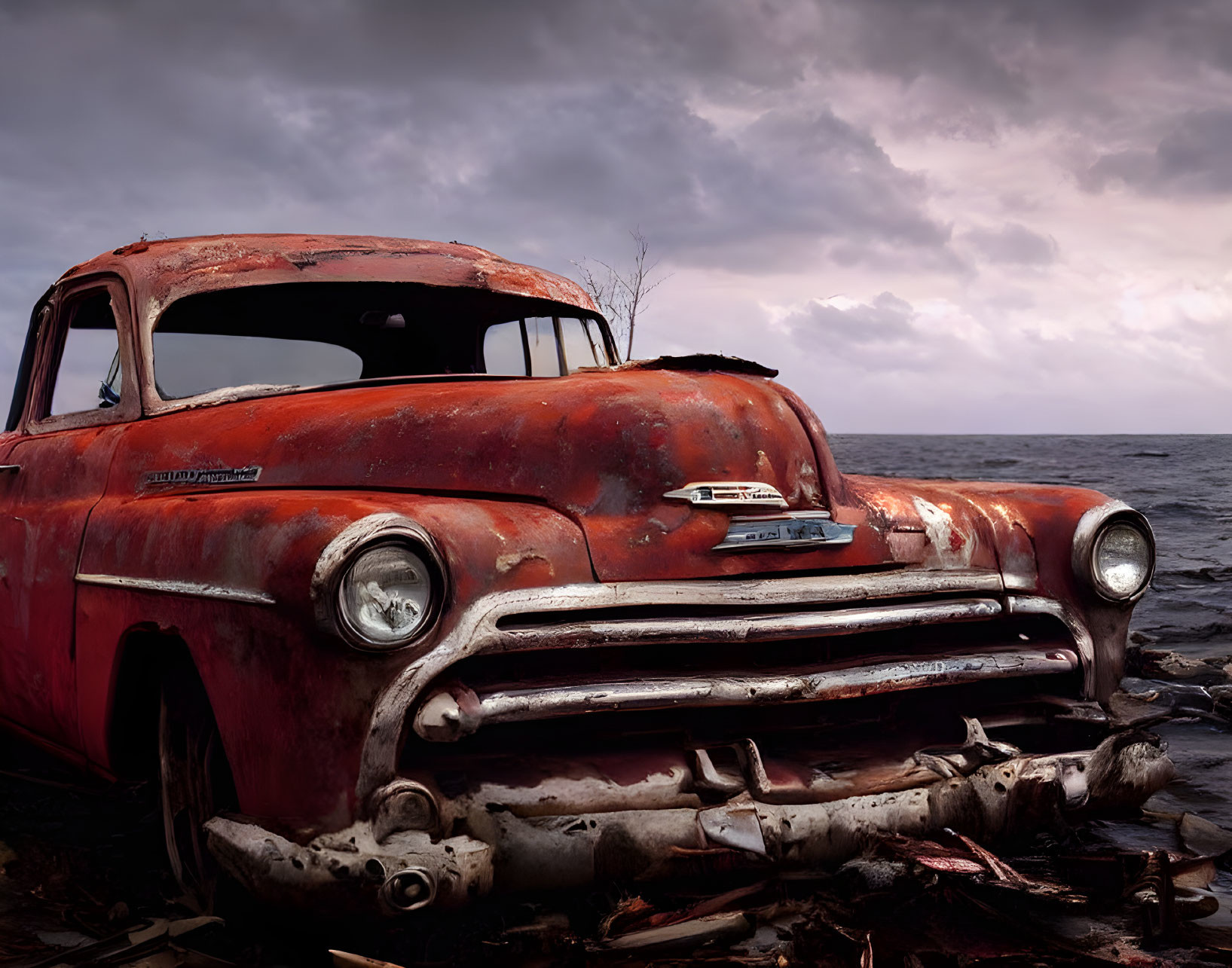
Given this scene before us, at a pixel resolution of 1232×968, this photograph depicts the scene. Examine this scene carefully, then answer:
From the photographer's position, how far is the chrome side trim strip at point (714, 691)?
236 cm

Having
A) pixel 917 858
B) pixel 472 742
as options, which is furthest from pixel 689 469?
pixel 917 858

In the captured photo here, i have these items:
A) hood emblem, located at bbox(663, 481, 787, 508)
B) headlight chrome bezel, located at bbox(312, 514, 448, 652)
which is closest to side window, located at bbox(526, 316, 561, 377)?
hood emblem, located at bbox(663, 481, 787, 508)

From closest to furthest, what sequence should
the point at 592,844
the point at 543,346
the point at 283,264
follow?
the point at 592,844
the point at 283,264
the point at 543,346

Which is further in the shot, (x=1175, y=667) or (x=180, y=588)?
(x=1175, y=667)

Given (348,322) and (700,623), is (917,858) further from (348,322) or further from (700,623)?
(348,322)

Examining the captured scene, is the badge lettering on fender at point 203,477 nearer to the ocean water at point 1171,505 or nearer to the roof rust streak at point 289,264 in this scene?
the roof rust streak at point 289,264

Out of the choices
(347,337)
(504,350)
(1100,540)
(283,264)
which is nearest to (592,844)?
(1100,540)

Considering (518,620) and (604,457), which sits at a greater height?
(604,457)

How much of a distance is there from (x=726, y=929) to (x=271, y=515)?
4.08ft

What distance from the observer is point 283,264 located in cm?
380

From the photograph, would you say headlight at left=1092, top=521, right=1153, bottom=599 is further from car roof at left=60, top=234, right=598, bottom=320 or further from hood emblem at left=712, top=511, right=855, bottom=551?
car roof at left=60, top=234, right=598, bottom=320

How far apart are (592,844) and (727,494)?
0.85 meters

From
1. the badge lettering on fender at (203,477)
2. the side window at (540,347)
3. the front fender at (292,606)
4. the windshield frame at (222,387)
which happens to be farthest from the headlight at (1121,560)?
the badge lettering on fender at (203,477)

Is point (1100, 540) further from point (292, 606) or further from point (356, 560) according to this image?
point (292, 606)
